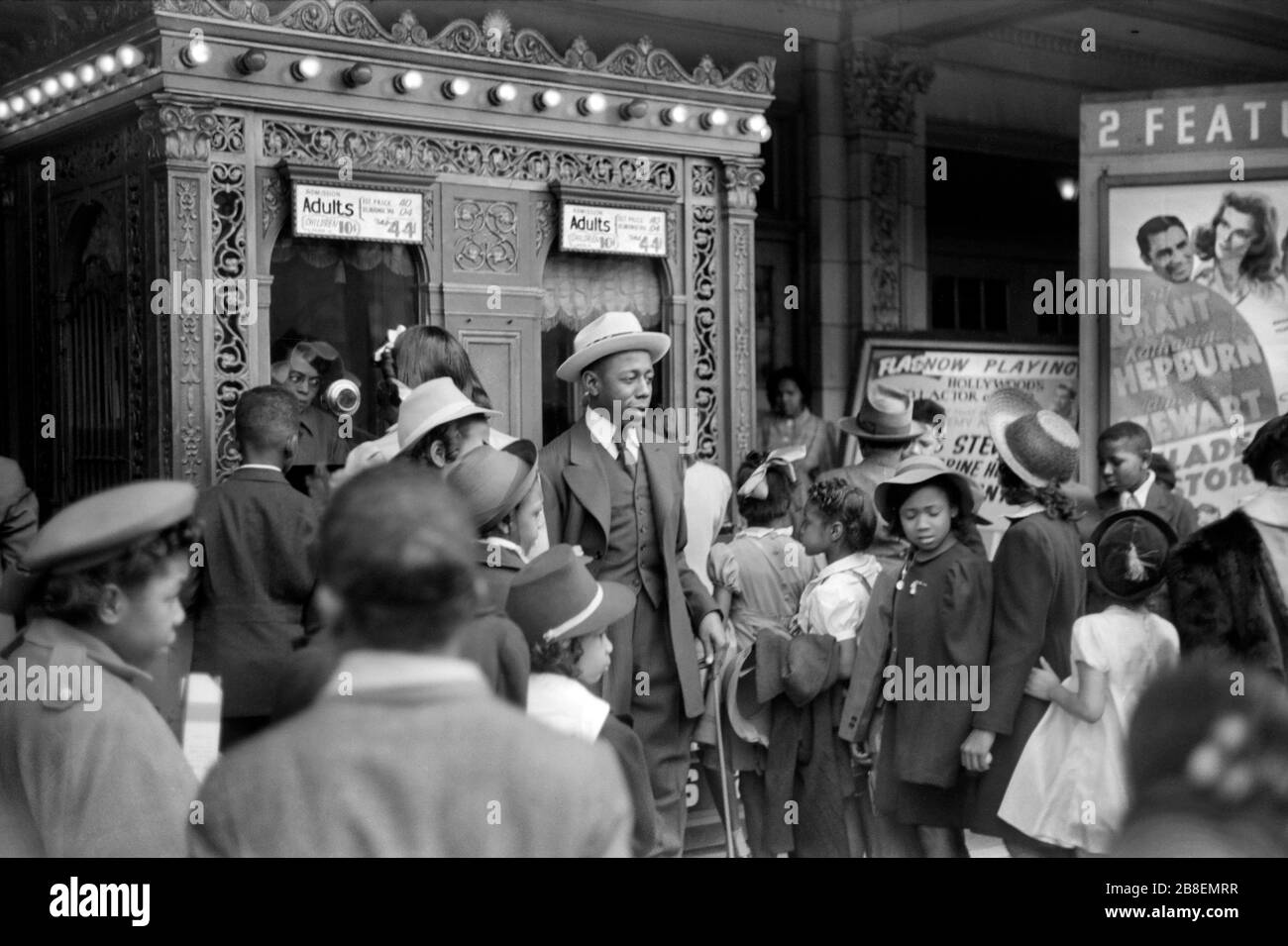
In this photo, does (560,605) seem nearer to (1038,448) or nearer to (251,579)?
(251,579)

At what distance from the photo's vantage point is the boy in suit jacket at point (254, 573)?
480cm

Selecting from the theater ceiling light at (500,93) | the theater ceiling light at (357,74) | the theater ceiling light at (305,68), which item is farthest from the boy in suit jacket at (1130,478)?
the theater ceiling light at (305,68)

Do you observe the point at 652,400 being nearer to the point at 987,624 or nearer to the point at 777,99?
the point at 777,99

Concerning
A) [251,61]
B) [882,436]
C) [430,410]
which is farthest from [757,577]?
[251,61]

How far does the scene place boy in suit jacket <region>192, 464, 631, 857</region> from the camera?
2.13m

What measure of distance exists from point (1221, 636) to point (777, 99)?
613 cm

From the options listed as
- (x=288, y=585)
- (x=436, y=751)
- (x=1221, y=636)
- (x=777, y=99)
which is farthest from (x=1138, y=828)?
(x=777, y=99)

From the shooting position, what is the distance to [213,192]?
21.5 feet

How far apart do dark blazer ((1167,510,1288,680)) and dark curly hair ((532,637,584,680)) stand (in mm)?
1746

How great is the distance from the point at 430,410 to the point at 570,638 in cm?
105

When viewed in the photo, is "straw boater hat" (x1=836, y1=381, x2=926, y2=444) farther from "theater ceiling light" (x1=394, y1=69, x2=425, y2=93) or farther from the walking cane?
"theater ceiling light" (x1=394, y1=69, x2=425, y2=93)

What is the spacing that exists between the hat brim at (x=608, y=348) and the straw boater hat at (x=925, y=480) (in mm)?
821

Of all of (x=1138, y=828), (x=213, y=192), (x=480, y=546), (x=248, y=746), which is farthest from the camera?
(x=213, y=192)

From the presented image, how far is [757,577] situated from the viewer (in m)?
5.56
